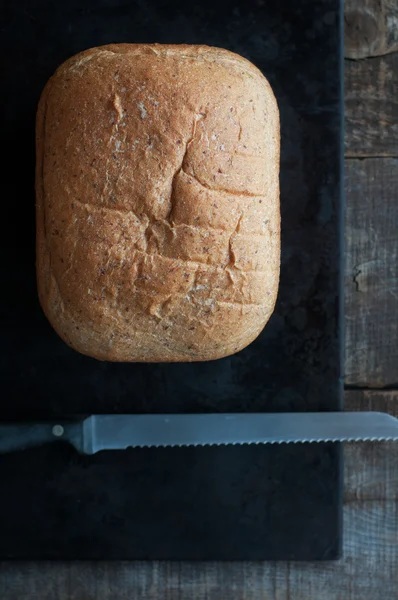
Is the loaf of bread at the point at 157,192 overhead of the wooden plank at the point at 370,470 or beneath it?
overhead

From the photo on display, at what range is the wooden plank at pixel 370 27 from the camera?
1.74 metres

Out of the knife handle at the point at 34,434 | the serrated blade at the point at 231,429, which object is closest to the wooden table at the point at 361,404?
the serrated blade at the point at 231,429

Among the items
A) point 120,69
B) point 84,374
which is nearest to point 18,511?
point 84,374

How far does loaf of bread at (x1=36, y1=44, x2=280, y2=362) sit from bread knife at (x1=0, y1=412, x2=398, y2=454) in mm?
318

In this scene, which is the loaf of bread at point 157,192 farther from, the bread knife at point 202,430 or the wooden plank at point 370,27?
the wooden plank at point 370,27

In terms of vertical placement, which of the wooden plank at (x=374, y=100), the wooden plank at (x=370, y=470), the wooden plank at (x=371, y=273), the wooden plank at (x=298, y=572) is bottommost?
the wooden plank at (x=298, y=572)

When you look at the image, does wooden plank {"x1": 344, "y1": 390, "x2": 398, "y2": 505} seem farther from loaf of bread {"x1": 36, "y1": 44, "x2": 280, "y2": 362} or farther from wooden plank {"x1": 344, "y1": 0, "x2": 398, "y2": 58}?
wooden plank {"x1": 344, "y1": 0, "x2": 398, "y2": 58}

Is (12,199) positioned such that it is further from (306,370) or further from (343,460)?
(343,460)

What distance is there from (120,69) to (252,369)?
852 mm

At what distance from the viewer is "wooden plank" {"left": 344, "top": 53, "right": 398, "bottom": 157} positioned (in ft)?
5.74

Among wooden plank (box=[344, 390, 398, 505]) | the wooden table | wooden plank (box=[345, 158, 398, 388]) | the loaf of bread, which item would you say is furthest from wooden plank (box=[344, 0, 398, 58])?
wooden plank (box=[344, 390, 398, 505])

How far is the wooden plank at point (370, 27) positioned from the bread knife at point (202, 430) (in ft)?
3.39

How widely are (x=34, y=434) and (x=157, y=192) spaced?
0.72 metres

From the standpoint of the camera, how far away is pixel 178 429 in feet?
5.22
